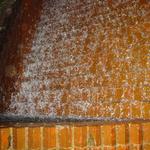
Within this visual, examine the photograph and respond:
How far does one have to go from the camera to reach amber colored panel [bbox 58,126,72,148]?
5.33 feet

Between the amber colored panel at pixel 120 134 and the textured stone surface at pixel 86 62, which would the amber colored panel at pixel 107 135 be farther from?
the textured stone surface at pixel 86 62

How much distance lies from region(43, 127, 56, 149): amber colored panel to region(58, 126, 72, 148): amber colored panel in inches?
1.0

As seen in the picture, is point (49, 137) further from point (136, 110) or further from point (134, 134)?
point (136, 110)

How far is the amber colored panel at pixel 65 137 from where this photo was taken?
5.33 feet

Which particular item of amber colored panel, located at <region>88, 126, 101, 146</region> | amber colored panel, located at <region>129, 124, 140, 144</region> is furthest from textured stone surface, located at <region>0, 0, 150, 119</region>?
amber colored panel, located at <region>88, 126, 101, 146</region>

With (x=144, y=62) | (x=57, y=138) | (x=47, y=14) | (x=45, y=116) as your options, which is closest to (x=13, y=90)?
(x=45, y=116)

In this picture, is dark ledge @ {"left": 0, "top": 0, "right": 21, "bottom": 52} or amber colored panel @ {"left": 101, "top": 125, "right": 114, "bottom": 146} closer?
amber colored panel @ {"left": 101, "top": 125, "right": 114, "bottom": 146}

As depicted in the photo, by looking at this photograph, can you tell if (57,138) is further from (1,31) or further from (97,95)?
(1,31)

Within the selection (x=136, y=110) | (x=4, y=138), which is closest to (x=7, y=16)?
(x=136, y=110)

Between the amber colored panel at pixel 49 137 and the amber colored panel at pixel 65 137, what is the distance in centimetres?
3

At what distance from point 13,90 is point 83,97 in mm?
1418

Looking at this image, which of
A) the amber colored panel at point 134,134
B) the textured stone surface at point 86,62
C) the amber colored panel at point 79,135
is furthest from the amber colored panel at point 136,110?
the amber colored panel at point 79,135

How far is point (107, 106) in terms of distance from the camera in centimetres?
409

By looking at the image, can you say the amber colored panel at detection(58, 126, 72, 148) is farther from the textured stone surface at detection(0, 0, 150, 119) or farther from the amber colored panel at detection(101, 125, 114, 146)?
the textured stone surface at detection(0, 0, 150, 119)
